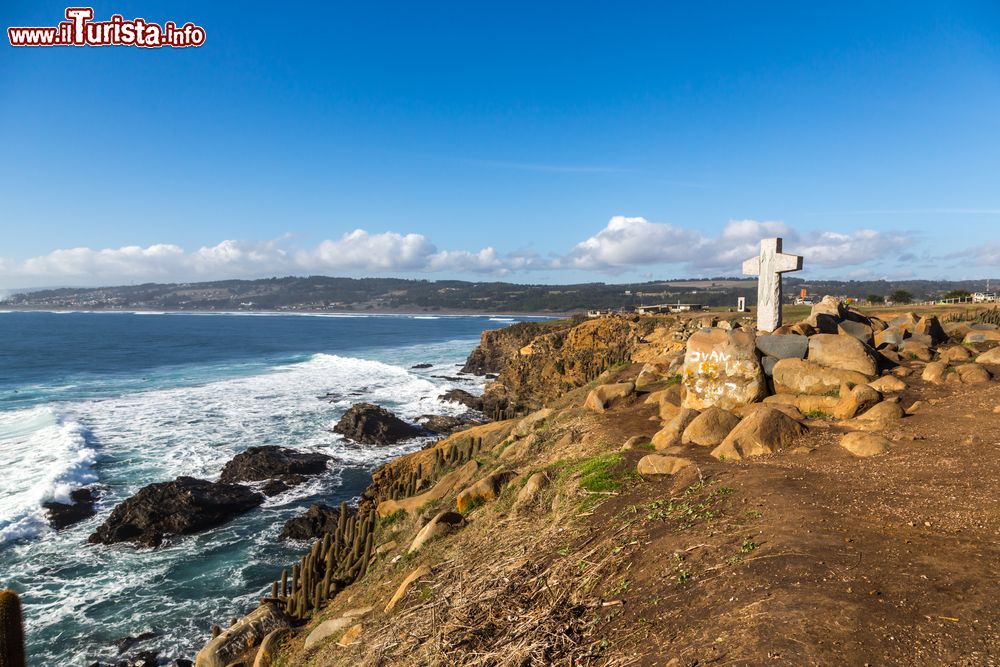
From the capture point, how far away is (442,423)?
3372 cm

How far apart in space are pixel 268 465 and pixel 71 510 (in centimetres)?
708

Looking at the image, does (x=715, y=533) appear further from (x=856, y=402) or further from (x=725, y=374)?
(x=725, y=374)

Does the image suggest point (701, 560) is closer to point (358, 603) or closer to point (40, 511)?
point (358, 603)

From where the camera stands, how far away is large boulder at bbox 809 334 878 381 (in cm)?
1069

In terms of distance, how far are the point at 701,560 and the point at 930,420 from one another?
5.96 metres

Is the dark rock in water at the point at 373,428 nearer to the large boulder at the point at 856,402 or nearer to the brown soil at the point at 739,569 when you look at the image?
the brown soil at the point at 739,569

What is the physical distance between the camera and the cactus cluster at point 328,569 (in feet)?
35.2

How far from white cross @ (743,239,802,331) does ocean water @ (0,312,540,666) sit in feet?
54.2

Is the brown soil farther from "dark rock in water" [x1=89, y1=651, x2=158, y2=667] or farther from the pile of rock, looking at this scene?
"dark rock in water" [x1=89, y1=651, x2=158, y2=667]

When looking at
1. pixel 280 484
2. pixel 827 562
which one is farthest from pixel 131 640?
pixel 827 562

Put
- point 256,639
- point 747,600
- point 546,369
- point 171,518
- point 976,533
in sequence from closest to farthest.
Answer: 1. point 747,600
2. point 976,533
3. point 256,639
4. point 171,518
5. point 546,369

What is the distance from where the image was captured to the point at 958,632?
384cm

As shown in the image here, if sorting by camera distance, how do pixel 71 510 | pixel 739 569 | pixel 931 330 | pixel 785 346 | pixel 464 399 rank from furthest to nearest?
pixel 464 399, pixel 71 510, pixel 931 330, pixel 785 346, pixel 739 569

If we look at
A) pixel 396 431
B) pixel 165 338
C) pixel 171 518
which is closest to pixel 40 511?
pixel 171 518
